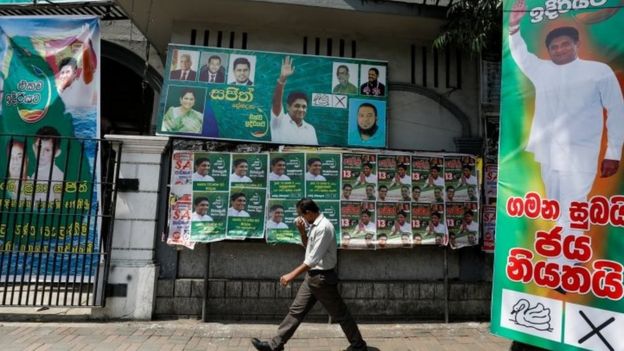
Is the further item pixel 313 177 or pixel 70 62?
pixel 70 62

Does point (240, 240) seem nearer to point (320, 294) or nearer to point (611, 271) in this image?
point (320, 294)

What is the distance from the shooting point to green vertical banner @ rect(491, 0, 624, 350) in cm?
331

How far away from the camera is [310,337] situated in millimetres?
5273

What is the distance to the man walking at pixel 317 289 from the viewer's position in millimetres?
4395

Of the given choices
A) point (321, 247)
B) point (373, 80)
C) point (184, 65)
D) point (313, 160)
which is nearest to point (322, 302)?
point (321, 247)

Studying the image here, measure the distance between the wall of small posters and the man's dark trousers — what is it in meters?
1.47

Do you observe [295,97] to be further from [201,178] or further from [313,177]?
[201,178]

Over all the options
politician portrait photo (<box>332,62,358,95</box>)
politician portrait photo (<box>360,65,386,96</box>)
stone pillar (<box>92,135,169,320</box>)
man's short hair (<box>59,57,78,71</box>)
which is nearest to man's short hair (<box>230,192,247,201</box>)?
stone pillar (<box>92,135,169,320</box>)

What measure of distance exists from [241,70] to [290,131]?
119 cm

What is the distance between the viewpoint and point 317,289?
14.5 feet

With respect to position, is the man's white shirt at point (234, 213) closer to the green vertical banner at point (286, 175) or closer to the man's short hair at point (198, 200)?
the man's short hair at point (198, 200)

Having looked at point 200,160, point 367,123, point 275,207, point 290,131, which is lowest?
point 275,207

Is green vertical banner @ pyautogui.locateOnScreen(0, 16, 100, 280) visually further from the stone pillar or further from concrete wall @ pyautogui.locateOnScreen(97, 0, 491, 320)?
concrete wall @ pyautogui.locateOnScreen(97, 0, 491, 320)

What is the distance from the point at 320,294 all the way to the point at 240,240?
191cm
